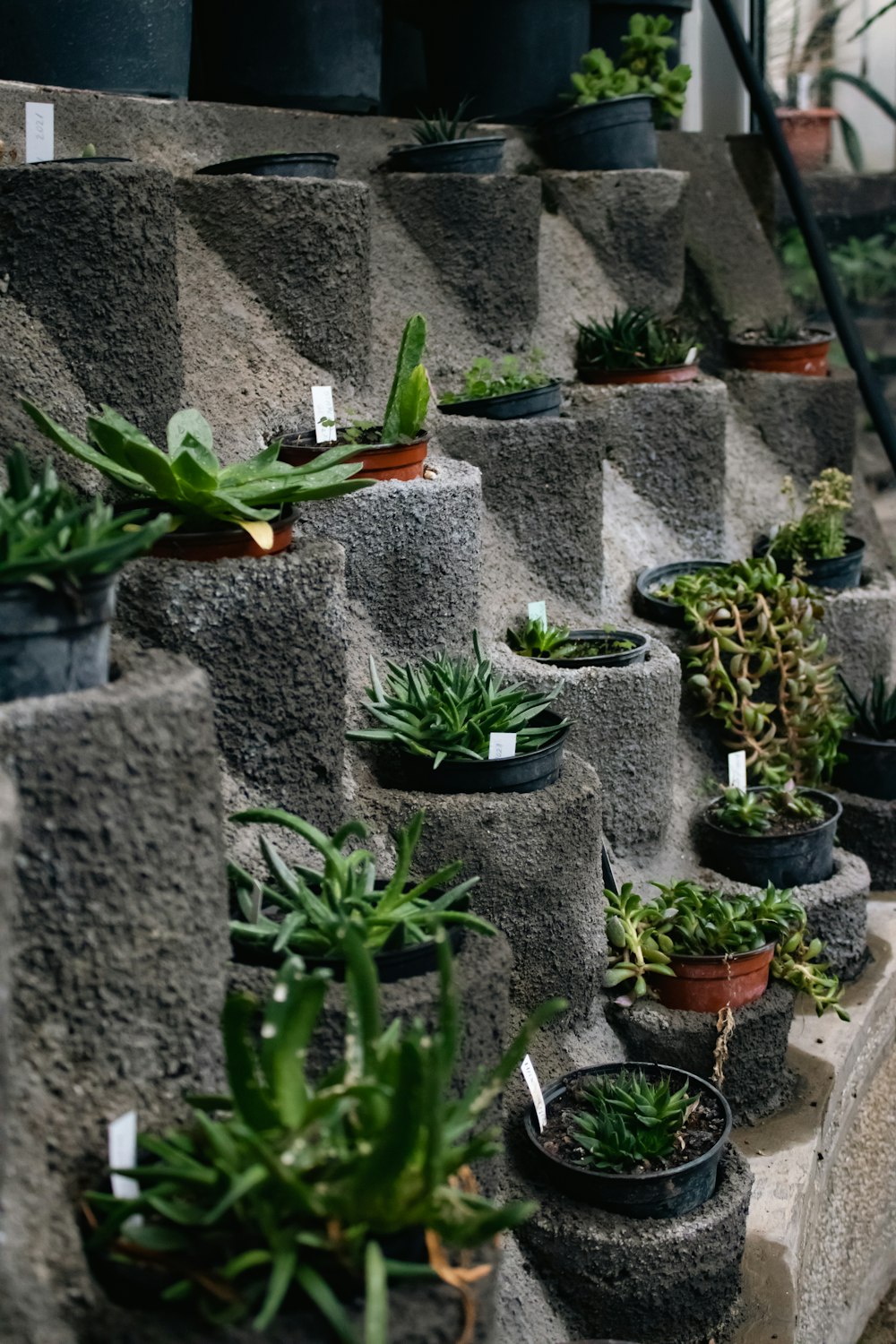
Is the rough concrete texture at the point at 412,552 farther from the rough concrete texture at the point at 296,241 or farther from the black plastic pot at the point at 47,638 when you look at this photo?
the black plastic pot at the point at 47,638

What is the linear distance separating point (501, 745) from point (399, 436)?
0.78 meters

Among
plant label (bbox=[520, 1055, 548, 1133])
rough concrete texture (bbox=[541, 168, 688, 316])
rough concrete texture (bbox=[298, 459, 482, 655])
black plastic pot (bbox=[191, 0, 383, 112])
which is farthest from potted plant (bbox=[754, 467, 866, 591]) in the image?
plant label (bbox=[520, 1055, 548, 1133])

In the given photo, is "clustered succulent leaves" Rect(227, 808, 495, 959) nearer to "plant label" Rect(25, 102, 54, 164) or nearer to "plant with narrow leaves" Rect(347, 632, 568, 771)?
"plant with narrow leaves" Rect(347, 632, 568, 771)

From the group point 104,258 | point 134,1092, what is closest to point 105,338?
point 104,258

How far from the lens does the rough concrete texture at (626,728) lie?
315cm

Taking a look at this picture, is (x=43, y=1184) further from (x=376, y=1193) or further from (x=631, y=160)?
(x=631, y=160)

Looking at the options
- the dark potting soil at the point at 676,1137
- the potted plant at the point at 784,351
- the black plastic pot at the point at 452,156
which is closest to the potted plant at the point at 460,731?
the dark potting soil at the point at 676,1137

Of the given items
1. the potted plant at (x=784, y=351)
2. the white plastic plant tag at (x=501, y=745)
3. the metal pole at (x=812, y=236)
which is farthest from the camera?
the metal pole at (x=812, y=236)

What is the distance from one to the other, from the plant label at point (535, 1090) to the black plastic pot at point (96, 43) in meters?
2.36

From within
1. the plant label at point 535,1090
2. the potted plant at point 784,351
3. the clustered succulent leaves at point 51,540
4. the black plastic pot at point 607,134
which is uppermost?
the black plastic pot at point 607,134

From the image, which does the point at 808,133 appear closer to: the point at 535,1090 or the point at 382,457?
the point at 382,457

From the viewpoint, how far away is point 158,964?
1.69 meters

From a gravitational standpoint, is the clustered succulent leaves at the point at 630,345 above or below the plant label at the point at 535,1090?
above

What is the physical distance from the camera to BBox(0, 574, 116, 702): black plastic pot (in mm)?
1619
